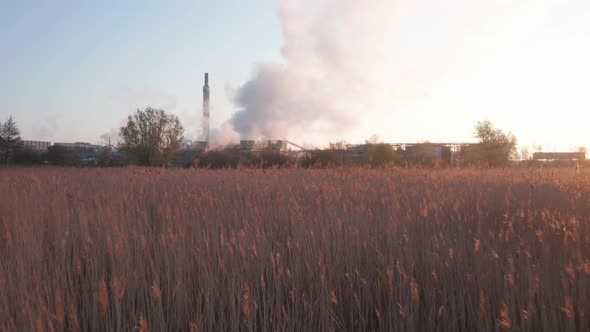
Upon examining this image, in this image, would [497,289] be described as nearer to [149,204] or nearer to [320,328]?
[320,328]

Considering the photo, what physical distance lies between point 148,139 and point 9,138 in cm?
1079

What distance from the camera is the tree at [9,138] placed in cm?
3238

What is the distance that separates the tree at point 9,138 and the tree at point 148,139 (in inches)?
315

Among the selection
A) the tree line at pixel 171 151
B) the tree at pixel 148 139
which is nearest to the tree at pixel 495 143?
the tree line at pixel 171 151

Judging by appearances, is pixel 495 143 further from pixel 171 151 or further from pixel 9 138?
pixel 9 138

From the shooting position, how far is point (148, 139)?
38.2 m

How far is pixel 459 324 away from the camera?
2039 millimetres

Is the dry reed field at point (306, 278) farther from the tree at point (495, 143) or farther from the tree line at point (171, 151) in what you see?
the tree at point (495, 143)

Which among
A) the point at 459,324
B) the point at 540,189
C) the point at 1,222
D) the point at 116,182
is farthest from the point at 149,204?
the point at 540,189

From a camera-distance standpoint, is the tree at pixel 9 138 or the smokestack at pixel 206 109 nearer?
the tree at pixel 9 138

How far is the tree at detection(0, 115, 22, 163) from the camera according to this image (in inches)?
1275

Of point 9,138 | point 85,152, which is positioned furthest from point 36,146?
point 9,138

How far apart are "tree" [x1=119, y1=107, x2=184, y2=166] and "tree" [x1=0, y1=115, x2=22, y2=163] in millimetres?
8001

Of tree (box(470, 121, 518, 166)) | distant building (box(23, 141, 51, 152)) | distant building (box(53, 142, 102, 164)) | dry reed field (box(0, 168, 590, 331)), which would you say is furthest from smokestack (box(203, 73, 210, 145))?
dry reed field (box(0, 168, 590, 331))
